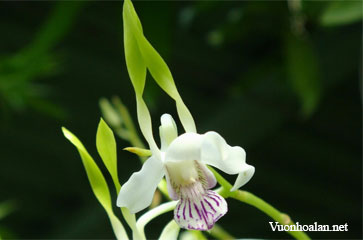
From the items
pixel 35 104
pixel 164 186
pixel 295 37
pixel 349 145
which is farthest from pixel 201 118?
pixel 164 186

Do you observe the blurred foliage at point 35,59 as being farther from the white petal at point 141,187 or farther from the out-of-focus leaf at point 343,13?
→ the white petal at point 141,187

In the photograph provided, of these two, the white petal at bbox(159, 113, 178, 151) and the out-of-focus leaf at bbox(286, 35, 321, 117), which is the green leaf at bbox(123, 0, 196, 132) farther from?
the out-of-focus leaf at bbox(286, 35, 321, 117)

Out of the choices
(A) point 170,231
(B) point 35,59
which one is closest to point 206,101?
(B) point 35,59

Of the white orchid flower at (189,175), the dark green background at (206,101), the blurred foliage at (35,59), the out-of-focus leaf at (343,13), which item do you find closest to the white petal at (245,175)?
the white orchid flower at (189,175)

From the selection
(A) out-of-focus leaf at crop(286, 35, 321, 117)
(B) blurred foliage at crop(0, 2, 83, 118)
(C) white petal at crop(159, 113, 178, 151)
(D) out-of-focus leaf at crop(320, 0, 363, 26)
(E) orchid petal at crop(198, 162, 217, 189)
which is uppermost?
(B) blurred foliage at crop(0, 2, 83, 118)

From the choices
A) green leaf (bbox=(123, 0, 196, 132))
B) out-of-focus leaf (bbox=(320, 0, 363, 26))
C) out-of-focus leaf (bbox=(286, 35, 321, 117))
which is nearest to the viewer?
green leaf (bbox=(123, 0, 196, 132))

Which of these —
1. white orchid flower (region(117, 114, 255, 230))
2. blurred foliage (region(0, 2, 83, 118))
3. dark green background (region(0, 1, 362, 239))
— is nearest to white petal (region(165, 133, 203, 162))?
white orchid flower (region(117, 114, 255, 230))

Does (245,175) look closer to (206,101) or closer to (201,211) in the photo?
(201,211)

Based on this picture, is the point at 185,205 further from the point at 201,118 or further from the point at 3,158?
the point at 3,158
